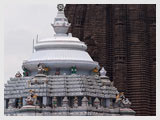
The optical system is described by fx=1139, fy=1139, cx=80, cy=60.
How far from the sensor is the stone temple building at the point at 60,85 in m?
75.1

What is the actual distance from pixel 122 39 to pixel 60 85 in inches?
1566

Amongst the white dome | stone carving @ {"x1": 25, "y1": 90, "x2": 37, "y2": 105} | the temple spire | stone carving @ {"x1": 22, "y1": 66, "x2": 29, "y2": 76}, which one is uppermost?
the temple spire

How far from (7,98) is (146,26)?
39539mm

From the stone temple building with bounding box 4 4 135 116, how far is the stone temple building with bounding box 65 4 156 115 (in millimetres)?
33536

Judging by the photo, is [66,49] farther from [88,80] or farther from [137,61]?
[137,61]

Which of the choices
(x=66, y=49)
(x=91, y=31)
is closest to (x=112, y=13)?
(x=91, y=31)

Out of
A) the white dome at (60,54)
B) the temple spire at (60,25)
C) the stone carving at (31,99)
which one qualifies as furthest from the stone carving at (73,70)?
the stone carving at (31,99)

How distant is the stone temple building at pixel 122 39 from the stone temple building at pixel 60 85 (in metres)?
33.5

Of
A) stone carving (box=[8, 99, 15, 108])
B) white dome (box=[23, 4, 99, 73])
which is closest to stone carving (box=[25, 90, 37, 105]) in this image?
stone carving (box=[8, 99, 15, 108])

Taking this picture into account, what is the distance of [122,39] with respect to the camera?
115 metres

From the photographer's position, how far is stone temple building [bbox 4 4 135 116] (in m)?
75.1

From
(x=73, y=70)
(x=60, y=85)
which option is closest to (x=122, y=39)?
(x=73, y=70)

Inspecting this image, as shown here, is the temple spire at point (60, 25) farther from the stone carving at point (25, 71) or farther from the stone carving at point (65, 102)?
the stone carving at point (65, 102)

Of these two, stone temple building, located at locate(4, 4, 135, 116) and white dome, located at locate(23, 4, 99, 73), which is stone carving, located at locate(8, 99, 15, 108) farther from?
white dome, located at locate(23, 4, 99, 73)
